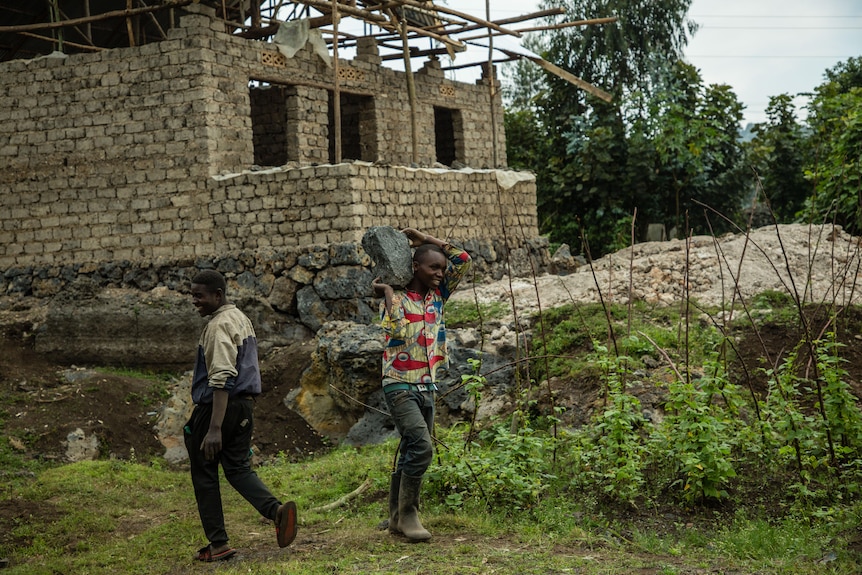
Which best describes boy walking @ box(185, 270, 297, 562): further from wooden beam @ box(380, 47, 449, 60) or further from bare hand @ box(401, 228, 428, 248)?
wooden beam @ box(380, 47, 449, 60)

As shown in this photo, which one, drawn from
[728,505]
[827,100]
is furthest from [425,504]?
[827,100]

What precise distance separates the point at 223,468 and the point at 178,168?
8467 mm

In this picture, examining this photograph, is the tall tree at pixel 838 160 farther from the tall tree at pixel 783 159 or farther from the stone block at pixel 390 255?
the stone block at pixel 390 255

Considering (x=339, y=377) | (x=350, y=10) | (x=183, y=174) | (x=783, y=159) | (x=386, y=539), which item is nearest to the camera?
(x=386, y=539)

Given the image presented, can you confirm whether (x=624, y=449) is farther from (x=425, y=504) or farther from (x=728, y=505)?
(x=425, y=504)

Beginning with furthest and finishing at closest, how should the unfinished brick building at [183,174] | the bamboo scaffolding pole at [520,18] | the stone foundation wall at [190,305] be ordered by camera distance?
the bamboo scaffolding pole at [520,18]
the unfinished brick building at [183,174]
the stone foundation wall at [190,305]

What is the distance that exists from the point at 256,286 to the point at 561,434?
6.91 meters

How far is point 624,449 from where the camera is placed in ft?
19.0

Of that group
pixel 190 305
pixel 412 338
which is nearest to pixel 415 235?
pixel 412 338

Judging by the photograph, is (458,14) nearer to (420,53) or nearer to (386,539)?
(420,53)

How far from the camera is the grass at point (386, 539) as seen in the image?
462cm

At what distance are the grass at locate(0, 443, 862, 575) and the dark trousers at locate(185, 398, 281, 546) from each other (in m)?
0.25

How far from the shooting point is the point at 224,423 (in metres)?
5.02

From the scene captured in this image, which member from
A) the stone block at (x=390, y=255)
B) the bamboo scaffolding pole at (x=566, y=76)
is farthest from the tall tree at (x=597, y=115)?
the stone block at (x=390, y=255)
